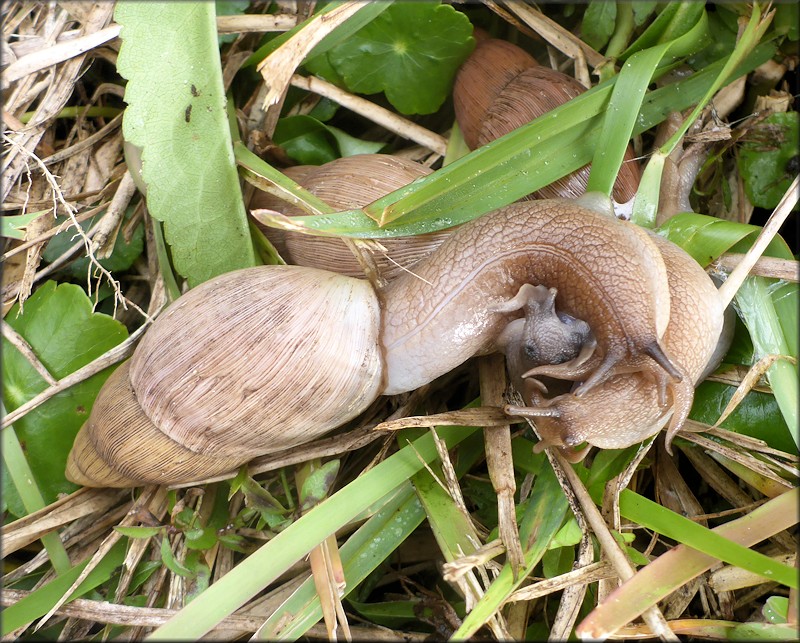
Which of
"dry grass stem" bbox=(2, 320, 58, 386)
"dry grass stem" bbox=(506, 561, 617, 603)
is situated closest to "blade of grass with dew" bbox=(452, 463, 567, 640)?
"dry grass stem" bbox=(506, 561, 617, 603)

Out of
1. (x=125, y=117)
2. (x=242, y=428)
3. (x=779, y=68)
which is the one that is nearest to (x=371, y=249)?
(x=242, y=428)

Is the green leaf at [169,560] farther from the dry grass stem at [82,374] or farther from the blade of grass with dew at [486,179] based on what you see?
Answer: the blade of grass with dew at [486,179]

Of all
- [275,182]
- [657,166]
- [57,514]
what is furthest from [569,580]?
[57,514]

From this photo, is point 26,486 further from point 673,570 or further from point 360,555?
point 673,570

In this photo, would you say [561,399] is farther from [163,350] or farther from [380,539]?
[163,350]

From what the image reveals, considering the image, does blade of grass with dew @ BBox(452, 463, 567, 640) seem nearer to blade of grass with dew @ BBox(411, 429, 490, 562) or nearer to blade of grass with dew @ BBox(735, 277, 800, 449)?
blade of grass with dew @ BBox(411, 429, 490, 562)
